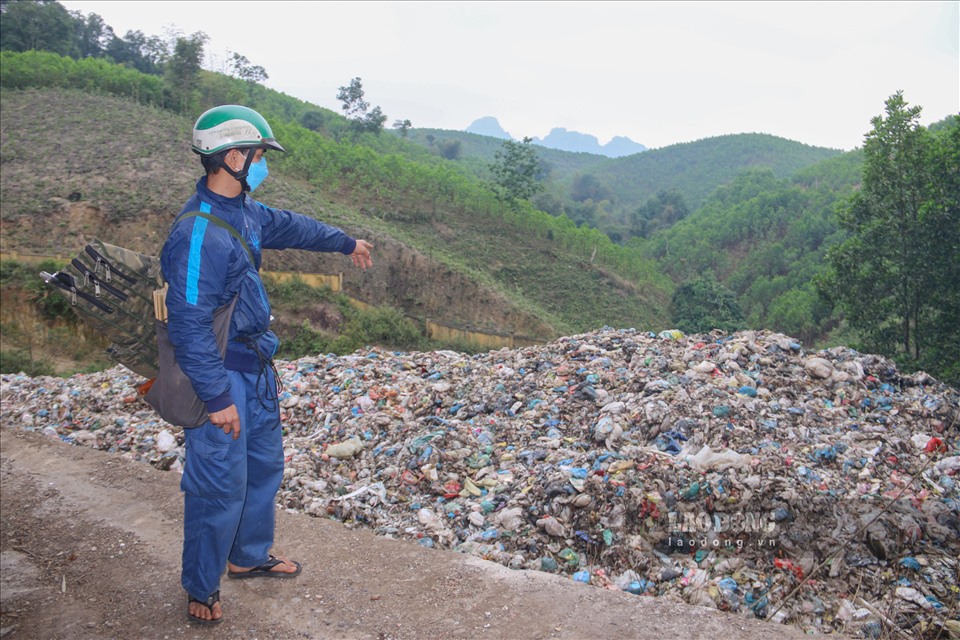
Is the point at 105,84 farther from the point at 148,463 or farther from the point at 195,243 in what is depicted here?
the point at 195,243

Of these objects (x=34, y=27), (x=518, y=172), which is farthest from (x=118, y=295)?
(x=34, y=27)

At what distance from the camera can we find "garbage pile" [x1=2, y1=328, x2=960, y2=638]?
3.20m

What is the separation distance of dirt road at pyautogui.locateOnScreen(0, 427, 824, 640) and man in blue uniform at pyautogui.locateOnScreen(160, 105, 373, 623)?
18cm

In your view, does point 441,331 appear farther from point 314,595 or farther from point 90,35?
point 90,35

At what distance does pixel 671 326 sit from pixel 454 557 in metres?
24.2

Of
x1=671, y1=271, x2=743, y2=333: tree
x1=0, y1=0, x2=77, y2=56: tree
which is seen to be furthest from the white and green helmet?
x1=0, y1=0, x2=77, y2=56: tree

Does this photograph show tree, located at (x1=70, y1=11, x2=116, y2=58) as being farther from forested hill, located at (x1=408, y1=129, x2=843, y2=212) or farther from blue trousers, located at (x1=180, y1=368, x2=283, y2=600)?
blue trousers, located at (x1=180, y1=368, x2=283, y2=600)

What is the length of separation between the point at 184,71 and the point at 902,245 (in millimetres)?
30562

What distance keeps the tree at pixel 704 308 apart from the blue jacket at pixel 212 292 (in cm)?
2149

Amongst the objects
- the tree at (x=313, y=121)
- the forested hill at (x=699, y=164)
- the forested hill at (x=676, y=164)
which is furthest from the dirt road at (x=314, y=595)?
the forested hill at (x=699, y=164)

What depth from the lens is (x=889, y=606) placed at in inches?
119

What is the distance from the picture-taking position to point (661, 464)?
12.2 feet

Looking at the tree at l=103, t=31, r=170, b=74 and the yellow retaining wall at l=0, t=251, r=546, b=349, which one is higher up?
the tree at l=103, t=31, r=170, b=74

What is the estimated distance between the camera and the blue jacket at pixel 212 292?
2.32m
